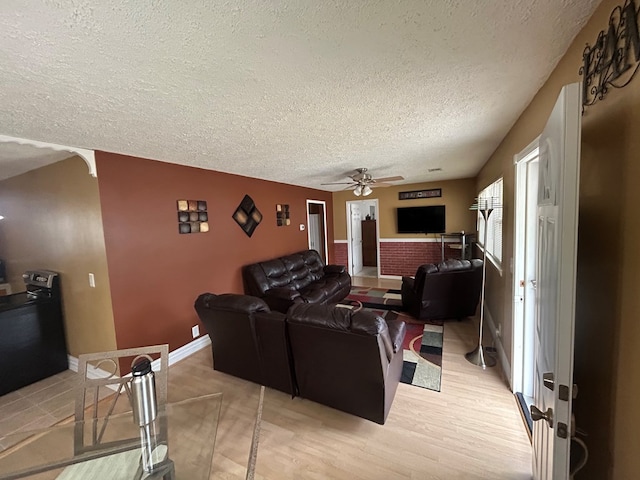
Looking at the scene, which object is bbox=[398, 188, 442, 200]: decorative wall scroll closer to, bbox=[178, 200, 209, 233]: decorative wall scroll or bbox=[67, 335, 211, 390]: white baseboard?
bbox=[178, 200, 209, 233]: decorative wall scroll

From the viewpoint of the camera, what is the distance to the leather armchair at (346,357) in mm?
1766

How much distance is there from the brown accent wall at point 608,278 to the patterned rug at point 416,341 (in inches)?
48.0

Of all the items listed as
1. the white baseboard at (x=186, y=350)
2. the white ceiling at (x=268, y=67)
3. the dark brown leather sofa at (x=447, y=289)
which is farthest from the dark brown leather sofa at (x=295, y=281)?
the white ceiling at (x=268, y=67)

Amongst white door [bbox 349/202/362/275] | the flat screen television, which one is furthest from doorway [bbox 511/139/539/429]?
white door [bbox 349/202/362/275]

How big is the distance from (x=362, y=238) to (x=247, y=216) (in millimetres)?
4381

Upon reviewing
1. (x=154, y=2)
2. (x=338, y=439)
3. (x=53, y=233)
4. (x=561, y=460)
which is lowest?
(x=338, y=439)

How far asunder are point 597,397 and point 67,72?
2.71 m

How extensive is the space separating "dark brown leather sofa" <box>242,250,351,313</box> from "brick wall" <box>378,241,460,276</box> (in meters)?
1.74

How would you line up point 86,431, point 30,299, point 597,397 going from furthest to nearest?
point 30,299, point 86,431, point 597,397

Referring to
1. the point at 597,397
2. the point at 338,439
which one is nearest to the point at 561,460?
the point at 597,397

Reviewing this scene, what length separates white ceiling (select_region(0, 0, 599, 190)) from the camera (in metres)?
0.93

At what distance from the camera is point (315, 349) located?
198cm

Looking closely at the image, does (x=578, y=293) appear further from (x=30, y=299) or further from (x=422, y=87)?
(x=30, y=299)

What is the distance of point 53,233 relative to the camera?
9.66 feet
